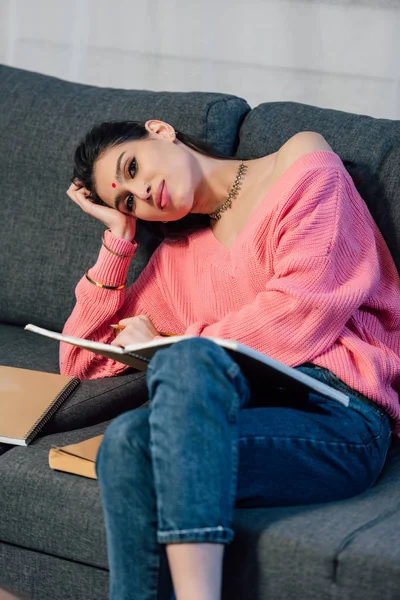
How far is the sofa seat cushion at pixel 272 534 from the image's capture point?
129cm

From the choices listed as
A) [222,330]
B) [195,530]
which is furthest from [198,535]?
[222,330]

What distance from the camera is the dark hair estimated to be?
1935mm

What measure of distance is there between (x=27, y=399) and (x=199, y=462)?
26.2 inches

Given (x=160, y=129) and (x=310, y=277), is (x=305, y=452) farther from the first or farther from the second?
(x=160, y=129)

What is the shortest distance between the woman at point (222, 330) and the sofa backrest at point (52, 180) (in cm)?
18

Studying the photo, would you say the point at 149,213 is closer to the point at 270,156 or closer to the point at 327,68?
the point at 270,156

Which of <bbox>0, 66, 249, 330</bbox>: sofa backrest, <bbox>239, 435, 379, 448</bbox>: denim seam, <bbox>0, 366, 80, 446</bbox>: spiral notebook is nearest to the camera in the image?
<bbox>239, 435, 379, 448</bbox>: denim seam

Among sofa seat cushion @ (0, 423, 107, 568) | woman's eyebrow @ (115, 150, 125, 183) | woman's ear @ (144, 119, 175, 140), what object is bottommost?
sofa seat cushion @ (0, 423, 107, 568)

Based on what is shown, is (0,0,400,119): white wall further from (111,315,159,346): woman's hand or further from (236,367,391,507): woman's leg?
(236,367,391,507): woman's leg

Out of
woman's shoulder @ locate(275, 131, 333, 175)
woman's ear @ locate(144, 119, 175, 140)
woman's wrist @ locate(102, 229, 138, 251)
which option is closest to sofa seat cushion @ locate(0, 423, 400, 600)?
woman's wrist @ locate(102, 229, 138, 251)

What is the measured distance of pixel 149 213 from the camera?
1885 mm

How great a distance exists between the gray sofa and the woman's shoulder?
0.15 m

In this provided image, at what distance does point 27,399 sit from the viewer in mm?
1842

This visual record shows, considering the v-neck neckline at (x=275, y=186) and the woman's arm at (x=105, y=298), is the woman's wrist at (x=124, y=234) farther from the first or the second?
the v-neck neckline at (x=275, y=186)
